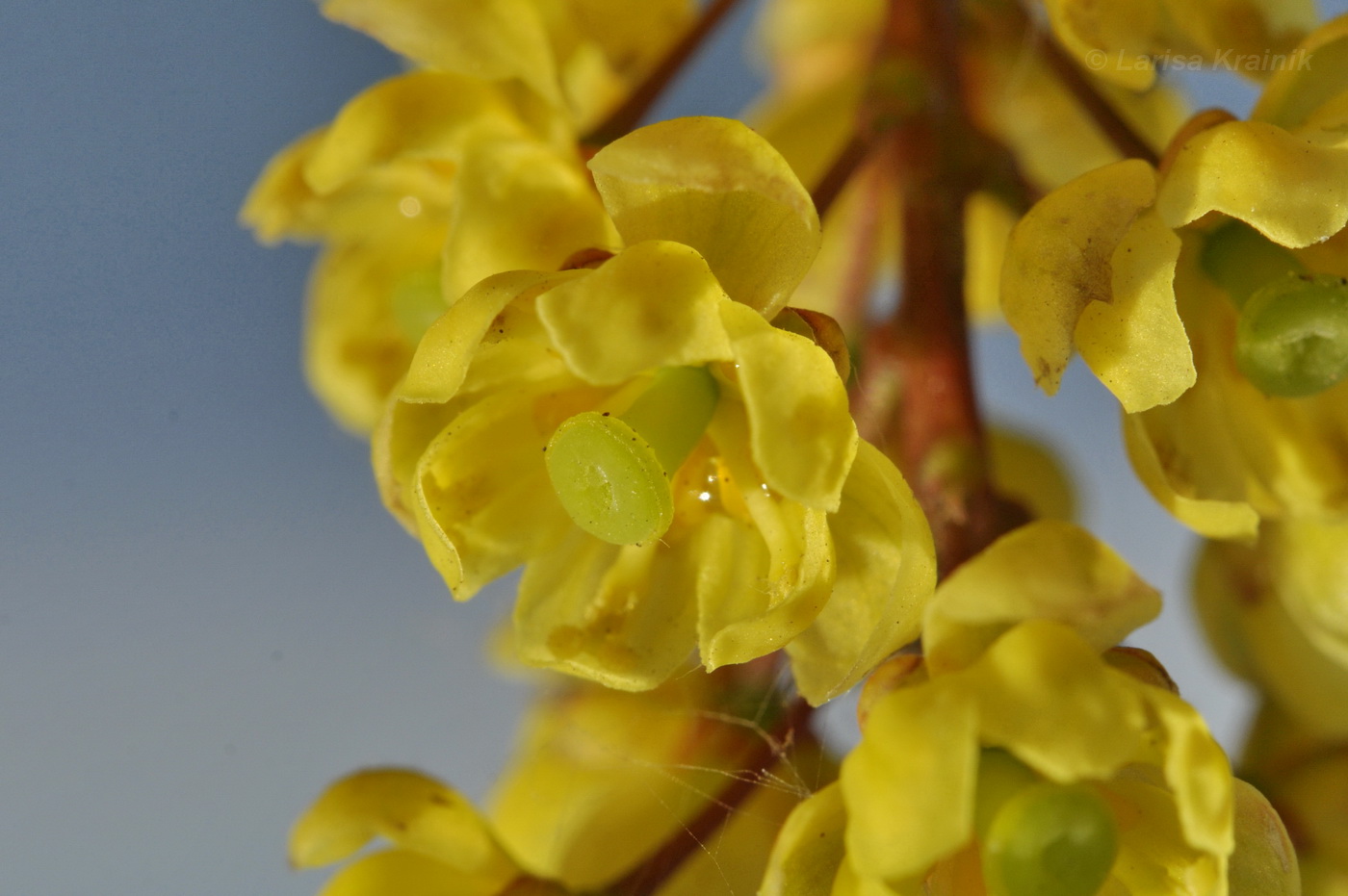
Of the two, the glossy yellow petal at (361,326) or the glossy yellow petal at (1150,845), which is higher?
the glossy yellow petal at (361,326)

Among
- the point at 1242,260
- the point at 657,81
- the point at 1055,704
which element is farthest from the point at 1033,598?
the point at 657,81

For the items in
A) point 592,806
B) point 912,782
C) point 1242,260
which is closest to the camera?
point 912,782

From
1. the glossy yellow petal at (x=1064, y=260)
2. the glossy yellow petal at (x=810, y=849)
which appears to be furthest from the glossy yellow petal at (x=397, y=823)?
the glossy yellow petal at (x=1064, y=260)

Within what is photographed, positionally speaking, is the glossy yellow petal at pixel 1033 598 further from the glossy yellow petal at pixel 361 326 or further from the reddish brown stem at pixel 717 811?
the glossy yellow petal at pixel 361 326

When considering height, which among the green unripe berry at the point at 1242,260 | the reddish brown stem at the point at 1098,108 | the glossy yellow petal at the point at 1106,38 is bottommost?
the green unripe berry at the point at 1242,260

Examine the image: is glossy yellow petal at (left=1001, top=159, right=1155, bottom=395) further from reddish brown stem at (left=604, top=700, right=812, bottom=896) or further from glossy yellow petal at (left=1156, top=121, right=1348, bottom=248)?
reddish brown stem at (left=604, top=700, right=812, bottom=896)

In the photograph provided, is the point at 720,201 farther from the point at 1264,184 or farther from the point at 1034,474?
the point at 1034,474

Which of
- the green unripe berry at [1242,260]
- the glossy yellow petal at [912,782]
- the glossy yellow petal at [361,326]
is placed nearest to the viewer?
the glossy yellow petal at [912,782]
